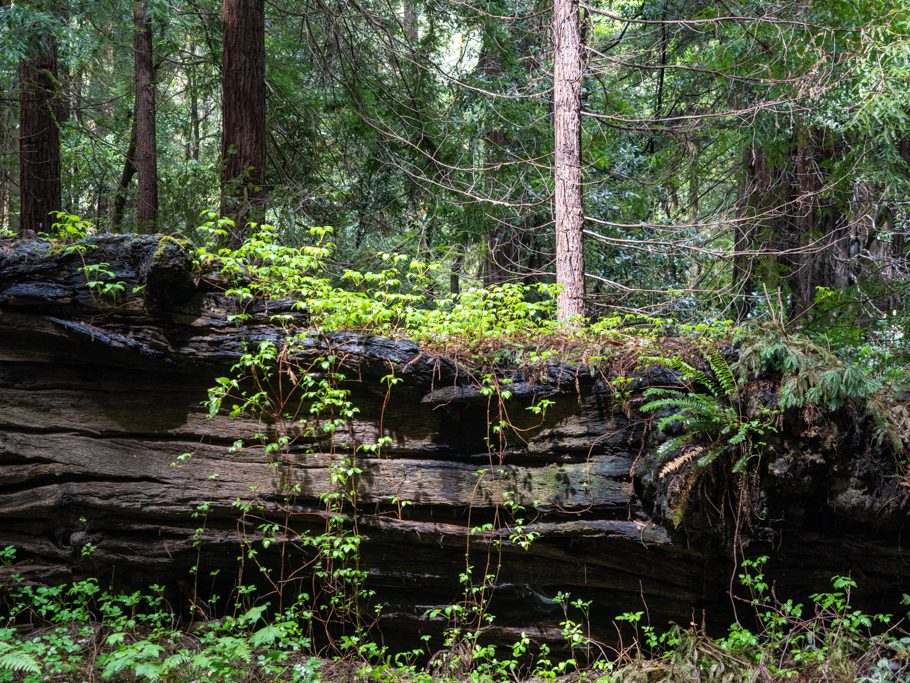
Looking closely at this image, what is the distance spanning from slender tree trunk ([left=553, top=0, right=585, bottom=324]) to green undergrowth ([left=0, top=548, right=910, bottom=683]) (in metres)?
3.68

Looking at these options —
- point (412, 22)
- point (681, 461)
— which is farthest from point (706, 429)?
point (412, 22)

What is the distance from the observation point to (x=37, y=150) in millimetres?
9789

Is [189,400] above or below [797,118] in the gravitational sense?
below

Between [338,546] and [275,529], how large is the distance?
559mm

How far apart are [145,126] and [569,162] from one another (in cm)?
789

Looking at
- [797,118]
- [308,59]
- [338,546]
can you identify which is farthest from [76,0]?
[797,118]

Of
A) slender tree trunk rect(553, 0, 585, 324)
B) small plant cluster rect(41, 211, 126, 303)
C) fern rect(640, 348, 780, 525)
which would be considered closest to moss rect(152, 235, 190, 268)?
small plant cluster rect(41, 211, 126, 303)

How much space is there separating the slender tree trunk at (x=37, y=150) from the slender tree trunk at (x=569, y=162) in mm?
7352

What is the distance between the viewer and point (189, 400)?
5.85m

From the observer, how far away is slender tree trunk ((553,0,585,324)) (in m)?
7.73

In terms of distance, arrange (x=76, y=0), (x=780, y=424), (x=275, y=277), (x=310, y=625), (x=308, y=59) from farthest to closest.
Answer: (x=308, y=59)
(x=76, y=0)
(x=275, y=277)
(x=310, y=625)
(x=780, y=424)

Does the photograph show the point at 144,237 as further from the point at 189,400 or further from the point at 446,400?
the point at 446,400

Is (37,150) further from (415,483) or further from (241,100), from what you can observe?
(415,483)

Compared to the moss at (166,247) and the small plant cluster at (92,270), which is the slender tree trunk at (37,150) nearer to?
the small plant cluster at (92,270)
